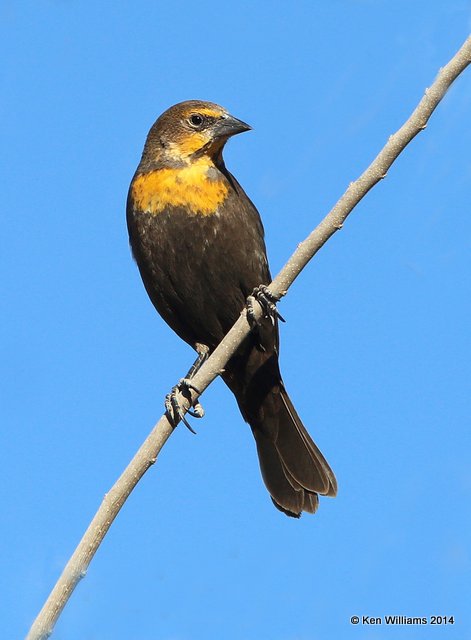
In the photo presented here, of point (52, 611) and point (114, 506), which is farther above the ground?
point (114, 506)

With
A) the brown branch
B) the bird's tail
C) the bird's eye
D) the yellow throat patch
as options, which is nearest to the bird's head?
the bird's eye

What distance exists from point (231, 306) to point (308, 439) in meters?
1.08

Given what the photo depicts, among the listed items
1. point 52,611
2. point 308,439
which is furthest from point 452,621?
point 52,611

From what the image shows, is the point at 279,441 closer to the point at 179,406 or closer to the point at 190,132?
the point at 179,406

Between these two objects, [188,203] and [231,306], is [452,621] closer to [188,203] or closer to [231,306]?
[231,306]

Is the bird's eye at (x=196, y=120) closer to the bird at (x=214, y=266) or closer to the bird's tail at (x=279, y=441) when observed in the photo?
the bird at (x=214, y=266)

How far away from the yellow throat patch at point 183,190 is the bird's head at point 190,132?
0.12 metres

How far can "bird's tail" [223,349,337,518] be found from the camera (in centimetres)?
593

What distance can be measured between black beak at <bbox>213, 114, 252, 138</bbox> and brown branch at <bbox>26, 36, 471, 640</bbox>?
1906 mm

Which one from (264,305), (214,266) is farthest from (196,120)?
(264,305)

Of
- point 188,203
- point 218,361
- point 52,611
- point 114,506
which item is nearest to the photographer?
point 52,611

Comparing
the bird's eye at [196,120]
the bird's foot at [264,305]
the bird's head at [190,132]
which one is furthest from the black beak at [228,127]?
the bird's foot at [264,305]

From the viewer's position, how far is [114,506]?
380 cm

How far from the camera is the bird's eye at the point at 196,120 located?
6.05 metres
